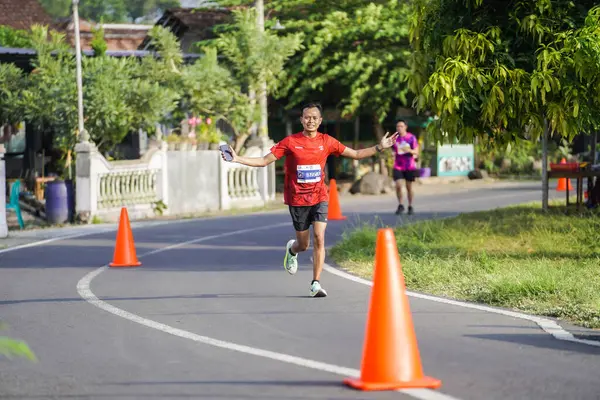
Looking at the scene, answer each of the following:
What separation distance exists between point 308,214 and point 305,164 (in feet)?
1.87

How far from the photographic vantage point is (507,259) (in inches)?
569

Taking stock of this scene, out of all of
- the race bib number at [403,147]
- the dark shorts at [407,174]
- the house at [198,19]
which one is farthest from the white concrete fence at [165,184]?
the house at [198,19]

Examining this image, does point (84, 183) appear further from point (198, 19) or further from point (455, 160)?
point (455, 160)

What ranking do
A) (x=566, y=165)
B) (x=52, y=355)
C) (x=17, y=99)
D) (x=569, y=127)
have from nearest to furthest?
(x=52, y=355) → (x=569, y=127) → (x=566, y=165) → (x=17, y=99)

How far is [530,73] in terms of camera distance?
49.6ft

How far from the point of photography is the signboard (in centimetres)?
4334

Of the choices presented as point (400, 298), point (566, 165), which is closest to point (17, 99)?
point (566, 165)

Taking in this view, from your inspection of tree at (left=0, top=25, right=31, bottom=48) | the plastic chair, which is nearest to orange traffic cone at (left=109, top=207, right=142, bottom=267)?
the plastic chair

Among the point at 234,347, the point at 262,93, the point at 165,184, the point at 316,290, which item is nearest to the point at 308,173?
the point at 316,290

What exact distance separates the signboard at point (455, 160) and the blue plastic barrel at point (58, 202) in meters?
20.8

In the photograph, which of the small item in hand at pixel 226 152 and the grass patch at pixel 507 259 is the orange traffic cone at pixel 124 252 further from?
the small item in hand at pixel 226 152

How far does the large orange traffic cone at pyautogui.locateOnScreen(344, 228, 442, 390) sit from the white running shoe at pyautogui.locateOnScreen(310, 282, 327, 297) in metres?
4.57

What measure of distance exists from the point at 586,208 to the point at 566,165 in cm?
188

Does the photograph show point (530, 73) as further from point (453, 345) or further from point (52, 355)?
point (52, 355)
